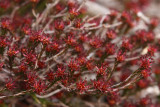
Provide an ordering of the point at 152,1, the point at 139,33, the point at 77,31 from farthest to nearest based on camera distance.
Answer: the point at 152,1, the point at 139,33, the point at 77,31

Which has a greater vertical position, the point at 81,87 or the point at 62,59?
the point at 62,59

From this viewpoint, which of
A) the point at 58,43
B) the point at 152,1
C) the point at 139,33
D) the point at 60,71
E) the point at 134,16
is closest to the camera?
the point at 60,71

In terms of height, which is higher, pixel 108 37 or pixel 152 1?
pixel 152 1

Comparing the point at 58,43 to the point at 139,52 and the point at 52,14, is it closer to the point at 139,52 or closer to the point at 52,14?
the point at 52,14

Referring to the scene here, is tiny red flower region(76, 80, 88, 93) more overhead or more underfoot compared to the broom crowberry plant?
more underfoot

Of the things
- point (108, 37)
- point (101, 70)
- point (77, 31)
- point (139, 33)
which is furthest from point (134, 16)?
point (101, 70)

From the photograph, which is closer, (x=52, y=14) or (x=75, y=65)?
(x=75, y=65)

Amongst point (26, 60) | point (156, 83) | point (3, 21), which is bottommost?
point (156, 83)

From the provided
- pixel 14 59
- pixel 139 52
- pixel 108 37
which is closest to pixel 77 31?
pixel 108 37

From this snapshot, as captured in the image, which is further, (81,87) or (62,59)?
(62,59)

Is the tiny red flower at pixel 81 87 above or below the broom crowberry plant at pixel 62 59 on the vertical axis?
below
